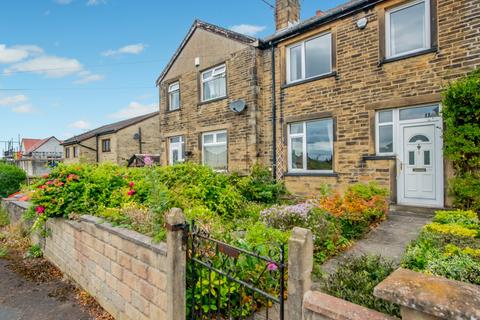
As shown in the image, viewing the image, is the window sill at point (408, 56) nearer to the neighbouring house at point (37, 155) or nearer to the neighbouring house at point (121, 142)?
the neighbouring house at point (121, 142)

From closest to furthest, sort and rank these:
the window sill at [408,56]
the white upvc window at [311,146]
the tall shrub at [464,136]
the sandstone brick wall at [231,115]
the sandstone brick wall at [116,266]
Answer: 1. the sandstone brick wall at [116,266]
2. the tall shrub at [464,136]
3. the window sill at [408,56]
4. the white upvc window at [311,146]
5. the sandstone brick wall at [231,115]

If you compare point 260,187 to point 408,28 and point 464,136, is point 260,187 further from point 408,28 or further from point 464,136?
point 408,28

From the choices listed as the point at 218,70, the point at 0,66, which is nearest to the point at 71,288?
the point at 218,70

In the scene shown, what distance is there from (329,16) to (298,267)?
8.61 metres

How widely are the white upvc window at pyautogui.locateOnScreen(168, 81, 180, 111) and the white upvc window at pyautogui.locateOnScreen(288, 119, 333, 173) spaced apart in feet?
22.9

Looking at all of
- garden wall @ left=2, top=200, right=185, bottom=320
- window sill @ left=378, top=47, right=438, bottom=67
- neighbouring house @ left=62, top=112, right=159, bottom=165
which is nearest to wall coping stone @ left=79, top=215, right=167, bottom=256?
garden wall @ left=2, top=200, right=185, bottom=320

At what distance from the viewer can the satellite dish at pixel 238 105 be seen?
10.7 metres

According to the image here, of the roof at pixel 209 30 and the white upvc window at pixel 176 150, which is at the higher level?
the roof at pixel 209 30

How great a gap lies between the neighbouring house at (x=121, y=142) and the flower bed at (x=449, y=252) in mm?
20759

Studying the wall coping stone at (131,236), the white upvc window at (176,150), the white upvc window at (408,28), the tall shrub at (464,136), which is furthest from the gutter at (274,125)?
the wall coping stone at (131,236)

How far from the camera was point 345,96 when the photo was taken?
27.4 ft

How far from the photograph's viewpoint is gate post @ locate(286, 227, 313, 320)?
1.96 m

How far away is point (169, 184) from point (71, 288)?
241 centimetres

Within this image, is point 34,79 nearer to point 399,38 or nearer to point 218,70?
point 218,70
